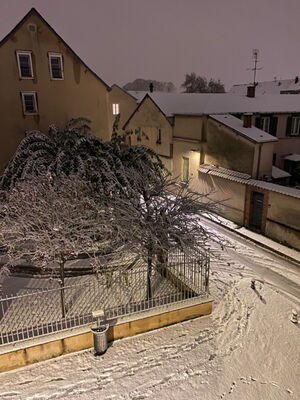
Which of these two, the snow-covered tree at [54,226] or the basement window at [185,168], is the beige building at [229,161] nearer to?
the basement window at [185,168]

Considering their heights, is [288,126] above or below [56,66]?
below

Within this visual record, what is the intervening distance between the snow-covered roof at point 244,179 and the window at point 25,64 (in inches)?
421

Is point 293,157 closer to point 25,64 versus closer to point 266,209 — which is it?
point 266,209

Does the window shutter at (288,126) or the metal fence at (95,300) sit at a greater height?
the window shutter at (288,126)

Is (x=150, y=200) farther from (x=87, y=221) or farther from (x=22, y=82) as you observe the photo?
(x=22, y=82)

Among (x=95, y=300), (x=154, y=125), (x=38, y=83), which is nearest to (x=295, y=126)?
(x=154, y=125)

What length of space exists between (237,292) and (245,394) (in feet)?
13.1

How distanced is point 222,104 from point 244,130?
461cm

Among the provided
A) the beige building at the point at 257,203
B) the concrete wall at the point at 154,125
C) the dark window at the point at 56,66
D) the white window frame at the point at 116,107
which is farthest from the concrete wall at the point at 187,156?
the white window frame at the point at 116,107

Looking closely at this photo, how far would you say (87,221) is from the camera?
8297mm

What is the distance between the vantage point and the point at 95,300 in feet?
29.4

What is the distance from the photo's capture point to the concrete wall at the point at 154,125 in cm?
2155

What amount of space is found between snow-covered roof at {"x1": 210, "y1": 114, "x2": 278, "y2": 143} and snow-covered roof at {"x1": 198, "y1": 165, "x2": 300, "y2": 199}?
1997mm

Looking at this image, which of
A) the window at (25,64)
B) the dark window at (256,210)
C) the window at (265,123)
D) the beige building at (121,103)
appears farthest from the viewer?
the beige building at (121,103)
